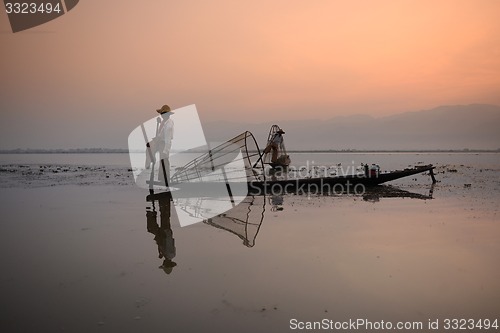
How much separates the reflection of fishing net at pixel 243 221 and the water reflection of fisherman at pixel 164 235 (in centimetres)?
131

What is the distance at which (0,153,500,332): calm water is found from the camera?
4.52 meters

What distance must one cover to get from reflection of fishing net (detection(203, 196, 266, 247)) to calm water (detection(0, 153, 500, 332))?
6 centimetres

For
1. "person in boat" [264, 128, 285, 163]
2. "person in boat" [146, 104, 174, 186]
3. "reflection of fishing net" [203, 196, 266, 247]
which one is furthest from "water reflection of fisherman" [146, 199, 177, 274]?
"person in boat" [264, 128, 285, 163]

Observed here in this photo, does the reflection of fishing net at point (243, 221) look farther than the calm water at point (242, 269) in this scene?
Yes

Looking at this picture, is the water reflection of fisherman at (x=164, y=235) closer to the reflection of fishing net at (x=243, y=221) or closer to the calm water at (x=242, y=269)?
the calm water at (x=242, y=269)

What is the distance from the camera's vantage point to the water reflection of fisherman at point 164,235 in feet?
21.4

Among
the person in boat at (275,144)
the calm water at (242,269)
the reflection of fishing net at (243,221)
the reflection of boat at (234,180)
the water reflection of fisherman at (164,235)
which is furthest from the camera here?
the person in boat at (275,144)

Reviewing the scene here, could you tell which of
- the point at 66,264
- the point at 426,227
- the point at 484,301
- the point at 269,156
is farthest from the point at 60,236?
the point at 269,156

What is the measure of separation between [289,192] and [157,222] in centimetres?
782

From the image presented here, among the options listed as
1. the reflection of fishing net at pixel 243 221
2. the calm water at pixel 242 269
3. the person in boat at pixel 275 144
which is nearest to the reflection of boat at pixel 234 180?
the reflection of fishing net at pixel 243 221

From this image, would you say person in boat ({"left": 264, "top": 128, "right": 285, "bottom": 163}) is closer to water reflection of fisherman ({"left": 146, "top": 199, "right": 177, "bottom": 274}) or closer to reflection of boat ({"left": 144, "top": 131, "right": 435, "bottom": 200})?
reflection of boat ({"left": 144, "top": 131, "right": 435, "bottom": 200})

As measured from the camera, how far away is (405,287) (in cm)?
545

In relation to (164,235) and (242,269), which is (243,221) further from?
(242,269)

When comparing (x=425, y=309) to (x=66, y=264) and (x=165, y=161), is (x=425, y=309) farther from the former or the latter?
(x=165, y=161)
